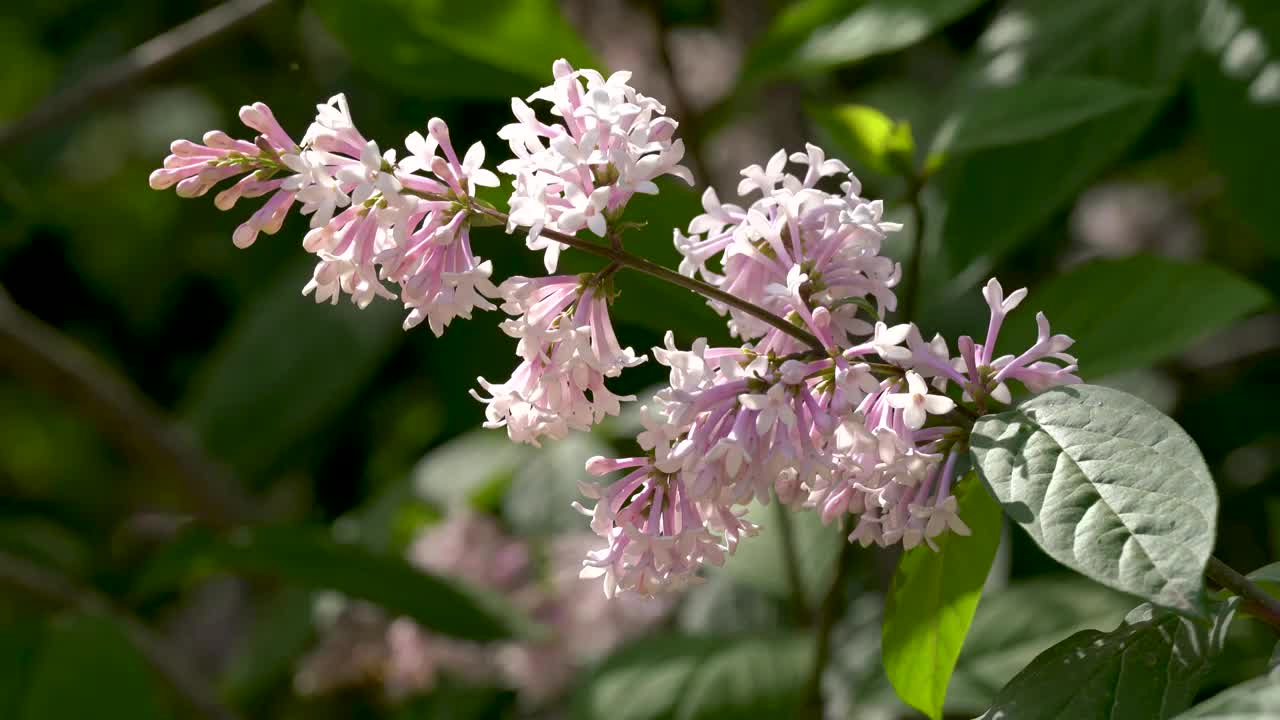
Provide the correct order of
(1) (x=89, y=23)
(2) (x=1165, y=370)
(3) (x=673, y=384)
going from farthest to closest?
(1) (x=89, y=23) → (2) (x=1165, y=370) → (3) (x=673, y=384)

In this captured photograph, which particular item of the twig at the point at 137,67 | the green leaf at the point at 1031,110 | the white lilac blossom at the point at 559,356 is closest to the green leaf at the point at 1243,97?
the green leaf at the point at 1031,110

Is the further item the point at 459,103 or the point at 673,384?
the point at 459,103

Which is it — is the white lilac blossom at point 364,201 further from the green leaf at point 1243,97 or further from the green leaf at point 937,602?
the green leaf at point 1243,97

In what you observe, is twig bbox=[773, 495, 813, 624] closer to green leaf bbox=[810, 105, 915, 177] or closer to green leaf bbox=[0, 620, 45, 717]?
green leaf bbox=[810, 105, 915, 177]

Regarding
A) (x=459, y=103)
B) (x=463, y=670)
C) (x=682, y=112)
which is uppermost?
(x=459, y=103)

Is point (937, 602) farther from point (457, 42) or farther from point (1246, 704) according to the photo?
point (457, 42)

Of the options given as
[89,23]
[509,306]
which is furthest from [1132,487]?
[89,23]

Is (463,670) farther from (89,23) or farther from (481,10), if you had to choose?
Answer: (89,23)
